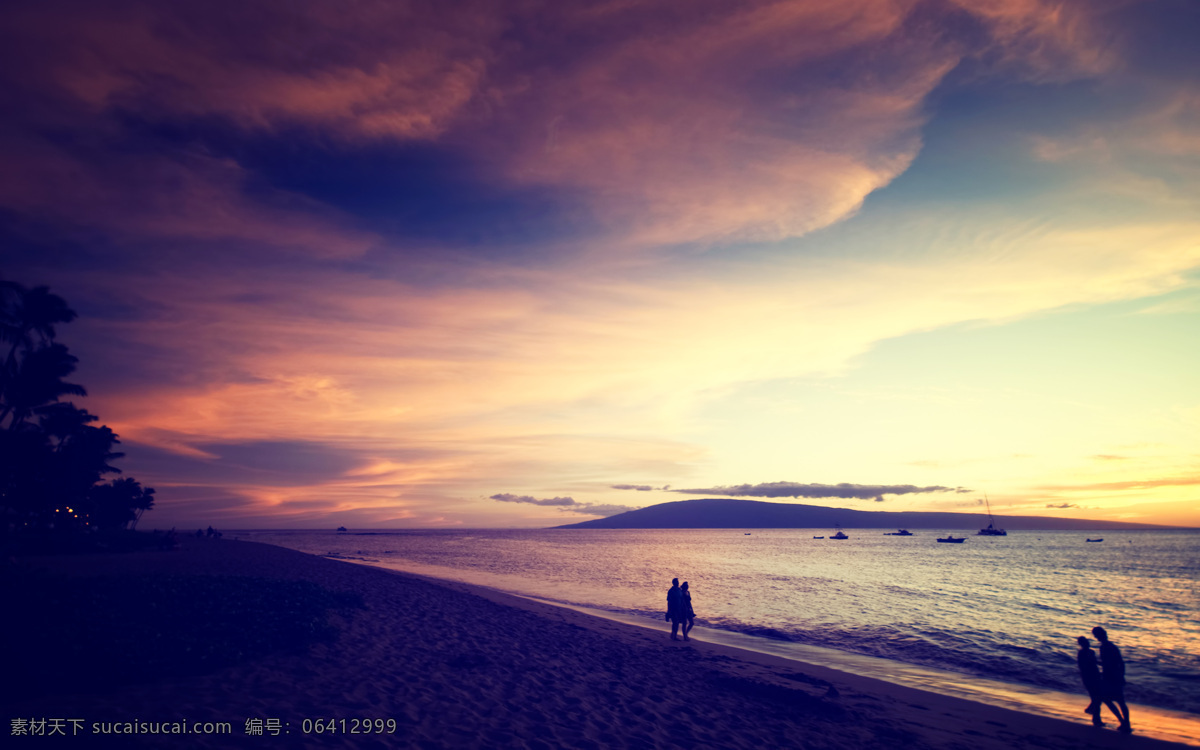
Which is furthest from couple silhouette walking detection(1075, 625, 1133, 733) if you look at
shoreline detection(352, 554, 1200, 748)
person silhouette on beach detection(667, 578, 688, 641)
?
person silhouette on beach detection(667, 578, 688, 641)

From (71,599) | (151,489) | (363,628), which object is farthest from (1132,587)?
(151,489)

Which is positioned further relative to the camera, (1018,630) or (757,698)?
(1018,630)

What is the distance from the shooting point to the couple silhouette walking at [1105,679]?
12.8 metres

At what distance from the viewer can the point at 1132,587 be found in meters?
50.7

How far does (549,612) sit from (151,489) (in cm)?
8173

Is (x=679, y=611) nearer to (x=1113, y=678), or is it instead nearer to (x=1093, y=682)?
(x=1093, y=682)

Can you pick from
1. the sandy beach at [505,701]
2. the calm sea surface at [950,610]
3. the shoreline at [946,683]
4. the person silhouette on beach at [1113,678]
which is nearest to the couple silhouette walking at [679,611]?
the shoreline at [946,683]

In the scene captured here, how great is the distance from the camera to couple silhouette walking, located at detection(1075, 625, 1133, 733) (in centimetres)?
1281

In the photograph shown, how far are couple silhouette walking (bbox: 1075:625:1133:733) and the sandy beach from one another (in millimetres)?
433

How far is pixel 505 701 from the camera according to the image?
1142 cm

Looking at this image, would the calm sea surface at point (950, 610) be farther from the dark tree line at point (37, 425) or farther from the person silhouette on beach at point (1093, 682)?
the dark tree line at point (37, 425)

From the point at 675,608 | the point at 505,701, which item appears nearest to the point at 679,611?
the point at 675,608

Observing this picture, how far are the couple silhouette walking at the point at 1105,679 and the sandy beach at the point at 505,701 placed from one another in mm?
433

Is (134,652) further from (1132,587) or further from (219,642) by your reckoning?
(1132,587)
